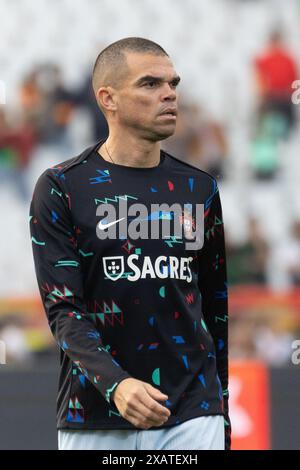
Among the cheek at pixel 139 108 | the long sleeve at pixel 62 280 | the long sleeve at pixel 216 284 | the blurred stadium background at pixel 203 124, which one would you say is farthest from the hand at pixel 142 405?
the blurred stadium background at pixel 203 124

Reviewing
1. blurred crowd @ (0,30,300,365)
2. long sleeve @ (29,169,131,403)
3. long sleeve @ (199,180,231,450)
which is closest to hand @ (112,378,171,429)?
long sleeve @ (29,169,131,403)

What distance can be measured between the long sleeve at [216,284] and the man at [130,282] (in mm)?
151

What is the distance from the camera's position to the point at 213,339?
4625 millimetres

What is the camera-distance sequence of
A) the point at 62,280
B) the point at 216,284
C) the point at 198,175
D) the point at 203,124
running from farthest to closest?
1. the point at 203,124
2. the point at 216,284
3. the point at 198,175
4. the point at 62,280

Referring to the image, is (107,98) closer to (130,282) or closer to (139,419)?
(130,282)

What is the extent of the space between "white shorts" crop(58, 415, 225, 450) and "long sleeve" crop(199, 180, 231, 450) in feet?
1.12

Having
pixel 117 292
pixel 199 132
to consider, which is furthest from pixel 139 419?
pixel 199 132

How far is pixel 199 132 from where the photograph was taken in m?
11.9

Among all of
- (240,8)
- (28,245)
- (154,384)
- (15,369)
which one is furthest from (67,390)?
(240,8)

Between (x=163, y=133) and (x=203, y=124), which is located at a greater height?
(x=203, y=124)

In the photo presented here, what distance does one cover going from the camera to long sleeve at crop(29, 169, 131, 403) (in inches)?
155

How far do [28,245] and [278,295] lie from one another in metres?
2.72

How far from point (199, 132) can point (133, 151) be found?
7.61 meters

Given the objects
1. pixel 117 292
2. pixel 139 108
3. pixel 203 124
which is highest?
pixel 203 124
